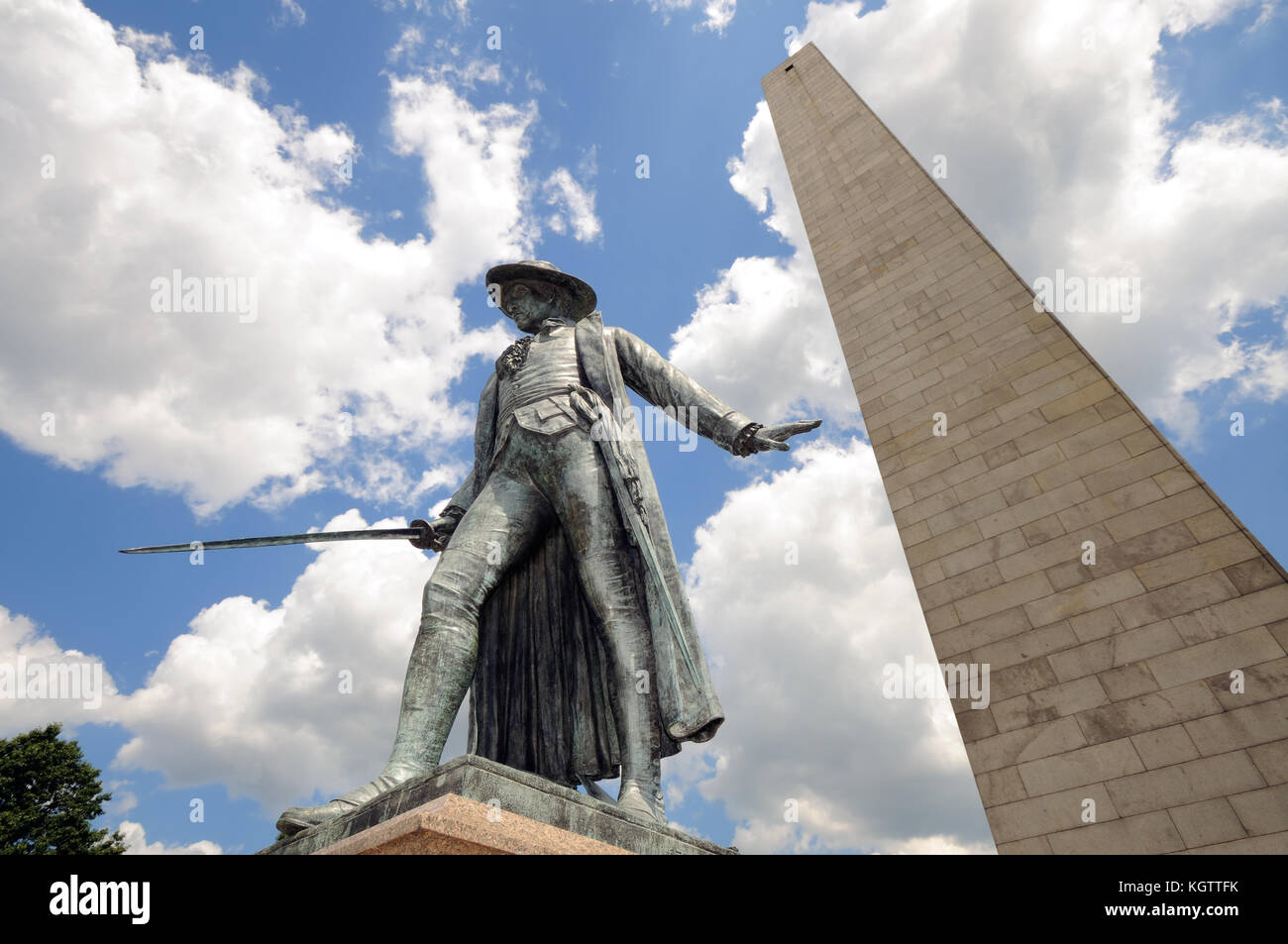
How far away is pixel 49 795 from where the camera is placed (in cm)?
1769

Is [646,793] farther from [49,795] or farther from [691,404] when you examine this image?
[49,795]

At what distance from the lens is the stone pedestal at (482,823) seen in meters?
1.96

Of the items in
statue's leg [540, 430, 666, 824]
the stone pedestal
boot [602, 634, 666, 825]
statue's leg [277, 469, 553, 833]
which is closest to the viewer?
the stone pedestal

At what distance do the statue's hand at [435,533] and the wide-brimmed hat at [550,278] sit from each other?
1.75 metres

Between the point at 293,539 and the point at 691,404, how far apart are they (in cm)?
266

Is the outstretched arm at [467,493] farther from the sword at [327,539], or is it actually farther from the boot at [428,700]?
the boot at [428,700]

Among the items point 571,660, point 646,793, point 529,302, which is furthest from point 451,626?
point 529,302

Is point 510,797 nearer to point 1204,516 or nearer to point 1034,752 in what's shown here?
point 1034,752

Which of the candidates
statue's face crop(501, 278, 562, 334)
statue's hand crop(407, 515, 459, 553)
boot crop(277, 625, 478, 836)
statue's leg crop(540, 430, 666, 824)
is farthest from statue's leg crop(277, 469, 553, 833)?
statue's face crop(501, 278, 562, 334)

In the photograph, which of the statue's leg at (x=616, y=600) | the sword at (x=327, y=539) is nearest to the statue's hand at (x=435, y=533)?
the sword at (x=327, y=539)

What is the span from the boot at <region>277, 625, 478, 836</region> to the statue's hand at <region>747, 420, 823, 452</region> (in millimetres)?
1978

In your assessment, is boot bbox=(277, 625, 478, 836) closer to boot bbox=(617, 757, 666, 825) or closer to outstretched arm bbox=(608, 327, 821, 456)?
boot bbox=(617, 757, 666, 825)

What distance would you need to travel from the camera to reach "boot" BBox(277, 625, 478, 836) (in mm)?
3047
